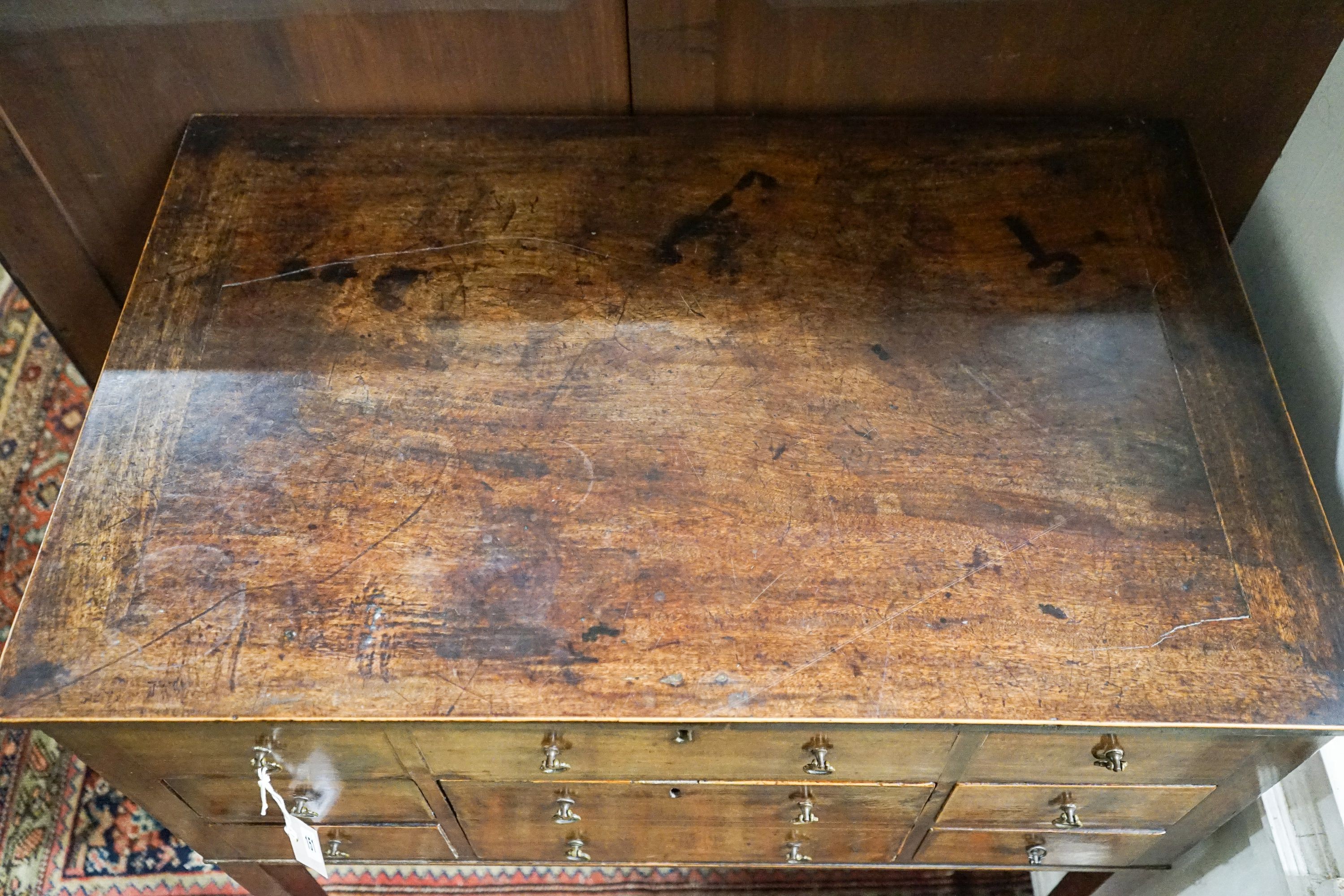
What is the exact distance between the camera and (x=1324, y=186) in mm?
1021

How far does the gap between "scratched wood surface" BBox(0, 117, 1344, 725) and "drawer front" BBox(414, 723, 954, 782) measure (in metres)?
0.07

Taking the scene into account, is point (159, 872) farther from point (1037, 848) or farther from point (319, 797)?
point (1037, 848)

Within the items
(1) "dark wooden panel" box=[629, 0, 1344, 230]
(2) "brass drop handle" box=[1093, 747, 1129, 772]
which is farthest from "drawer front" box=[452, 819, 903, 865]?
(1) "dark wooden panel" box=[629, 0, 1344, 230]

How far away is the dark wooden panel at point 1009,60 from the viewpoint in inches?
39.6

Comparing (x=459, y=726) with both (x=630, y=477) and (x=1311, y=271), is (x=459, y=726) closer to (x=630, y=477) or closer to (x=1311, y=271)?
(x=630, y=477)

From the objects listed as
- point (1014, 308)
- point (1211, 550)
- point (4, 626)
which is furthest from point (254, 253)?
point (4, 626)

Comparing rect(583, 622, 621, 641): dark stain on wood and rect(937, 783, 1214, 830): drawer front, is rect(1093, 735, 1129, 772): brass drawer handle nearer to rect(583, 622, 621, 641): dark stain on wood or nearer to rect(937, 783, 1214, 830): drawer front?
rect(937, 783, 1214, 830): drawer front

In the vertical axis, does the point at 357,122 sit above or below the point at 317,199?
above

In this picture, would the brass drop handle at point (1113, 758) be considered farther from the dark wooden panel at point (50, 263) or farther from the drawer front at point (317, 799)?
the dark wooden panel at point (50, 263)

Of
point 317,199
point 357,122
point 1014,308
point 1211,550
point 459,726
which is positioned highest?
point 357,122

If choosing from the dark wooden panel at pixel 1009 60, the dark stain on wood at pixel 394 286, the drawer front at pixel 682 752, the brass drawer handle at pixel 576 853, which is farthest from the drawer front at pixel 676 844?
the dark wooden panel at pixel 1009 60

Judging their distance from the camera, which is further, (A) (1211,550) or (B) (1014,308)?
(B) (1014,308)

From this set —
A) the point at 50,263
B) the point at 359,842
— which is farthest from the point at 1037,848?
the point at 50,263

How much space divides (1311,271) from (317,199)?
0.96 meters
